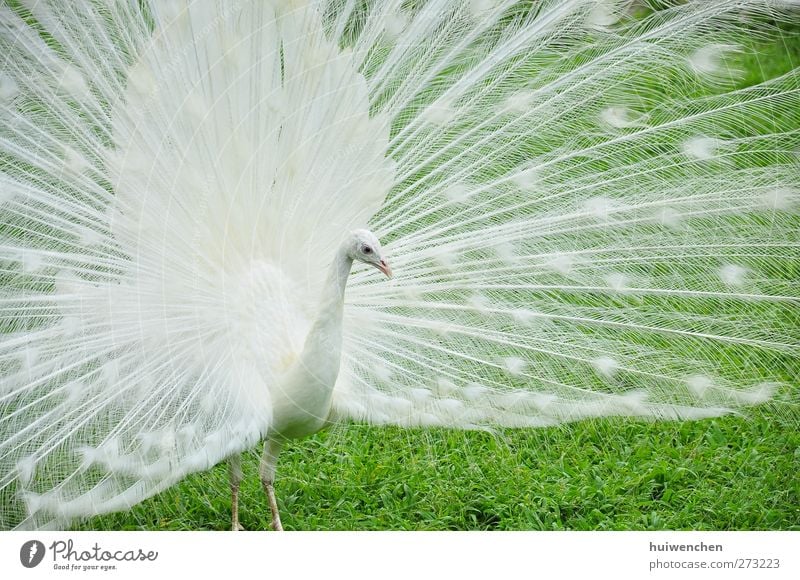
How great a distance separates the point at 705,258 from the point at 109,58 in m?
1.75

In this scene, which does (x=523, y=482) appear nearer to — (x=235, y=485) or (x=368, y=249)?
(x=235, y=485)

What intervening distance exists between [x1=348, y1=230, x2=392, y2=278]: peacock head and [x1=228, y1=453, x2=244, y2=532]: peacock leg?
31.0 inches

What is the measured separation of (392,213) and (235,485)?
926 mm

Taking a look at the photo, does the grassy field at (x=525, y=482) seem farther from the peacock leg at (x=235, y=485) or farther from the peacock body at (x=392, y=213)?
the peacock body at (x=392, y=213)

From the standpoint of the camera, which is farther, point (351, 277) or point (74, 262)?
point (351, 277)

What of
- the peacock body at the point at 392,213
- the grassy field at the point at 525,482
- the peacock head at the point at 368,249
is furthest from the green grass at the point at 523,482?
the peacock head at the point at 368,249

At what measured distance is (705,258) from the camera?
3182mm

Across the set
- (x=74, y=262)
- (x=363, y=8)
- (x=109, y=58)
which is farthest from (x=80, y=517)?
(x=363, y=8)

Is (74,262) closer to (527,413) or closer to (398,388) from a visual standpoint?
(398,388)

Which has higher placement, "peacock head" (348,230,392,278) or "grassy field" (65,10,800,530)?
"peacock head" (348,230,392,278)
